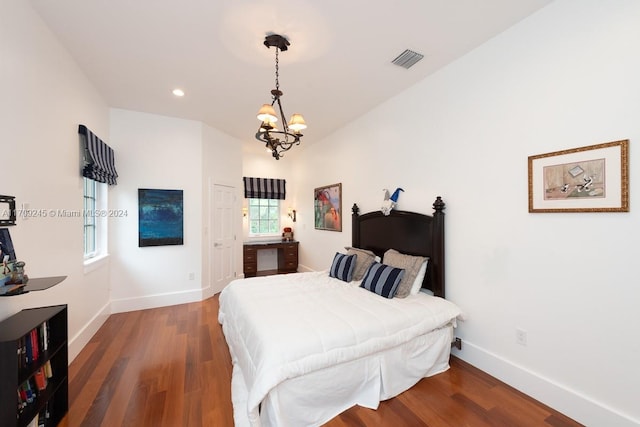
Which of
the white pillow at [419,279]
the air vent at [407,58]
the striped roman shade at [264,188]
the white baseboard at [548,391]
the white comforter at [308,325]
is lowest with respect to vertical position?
the white baseboard at [548,391]

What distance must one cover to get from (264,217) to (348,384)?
5244 millimetres

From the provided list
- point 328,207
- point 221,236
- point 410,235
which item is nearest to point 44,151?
point 221,236

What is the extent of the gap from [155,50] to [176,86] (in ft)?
2.36

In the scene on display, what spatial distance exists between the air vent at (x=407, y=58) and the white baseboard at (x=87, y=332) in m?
4.26

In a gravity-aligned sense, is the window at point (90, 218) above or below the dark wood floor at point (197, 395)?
above

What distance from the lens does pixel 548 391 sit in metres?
2.01

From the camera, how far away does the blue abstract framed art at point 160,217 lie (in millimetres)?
4016

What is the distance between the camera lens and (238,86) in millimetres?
3160

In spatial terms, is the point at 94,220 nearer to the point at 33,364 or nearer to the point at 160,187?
the point at 160,187

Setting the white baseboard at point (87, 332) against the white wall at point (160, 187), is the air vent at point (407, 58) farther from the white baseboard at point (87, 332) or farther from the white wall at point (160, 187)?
the white baseboard at point (87, 332)

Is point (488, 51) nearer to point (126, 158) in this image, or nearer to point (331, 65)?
point (331, 65)

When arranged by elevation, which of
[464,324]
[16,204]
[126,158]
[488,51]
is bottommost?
[464,324]

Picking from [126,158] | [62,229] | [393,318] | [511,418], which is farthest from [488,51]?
[126,158]

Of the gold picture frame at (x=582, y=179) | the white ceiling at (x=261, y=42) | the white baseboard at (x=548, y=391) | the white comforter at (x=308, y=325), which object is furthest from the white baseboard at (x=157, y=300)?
the gold picture frame at (x=582, y=179)
